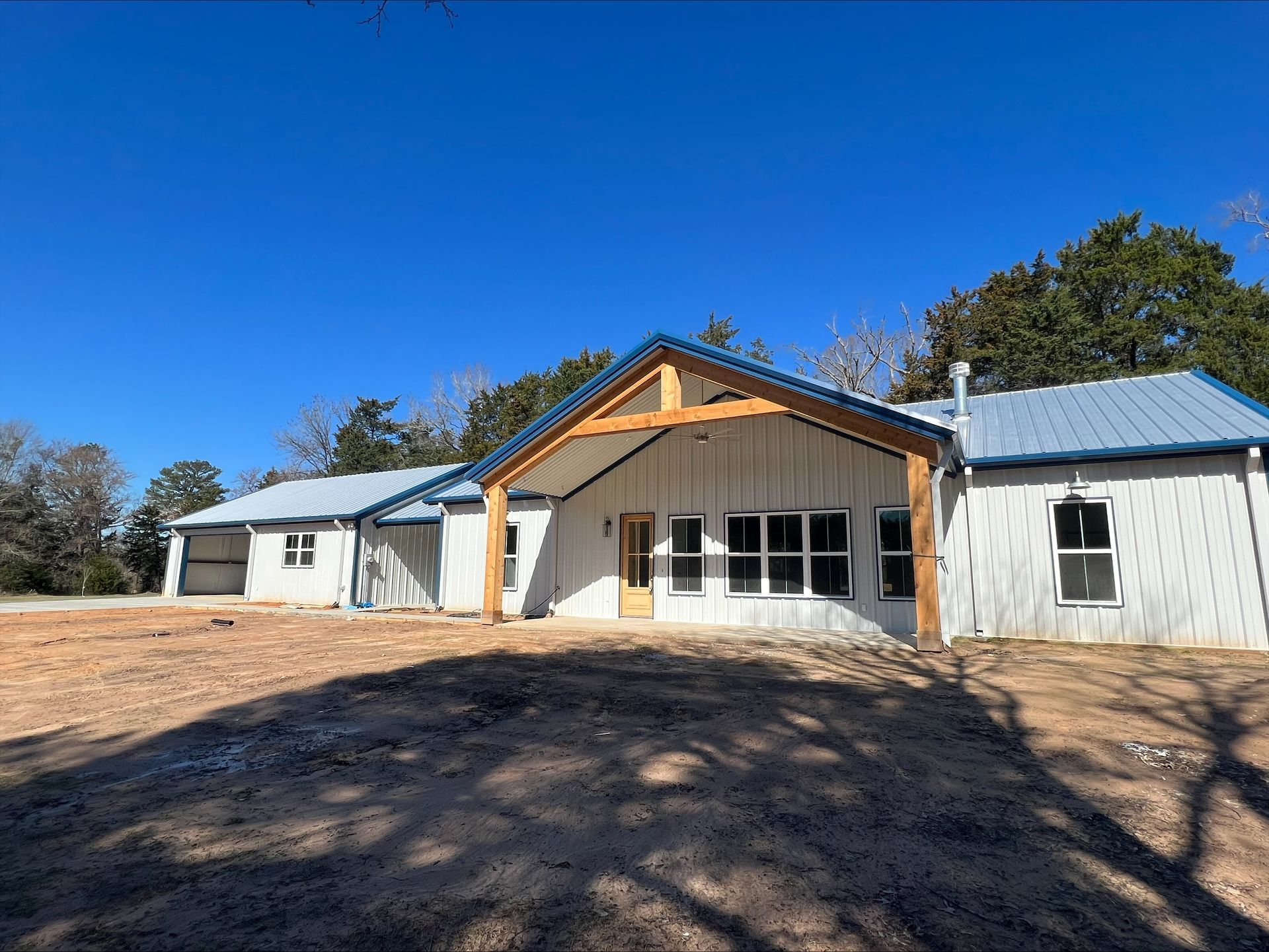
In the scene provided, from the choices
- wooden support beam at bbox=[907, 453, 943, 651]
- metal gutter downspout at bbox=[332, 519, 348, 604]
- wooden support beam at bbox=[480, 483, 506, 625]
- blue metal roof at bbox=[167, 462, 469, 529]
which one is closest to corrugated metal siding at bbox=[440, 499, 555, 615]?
blue metal roof at bbox=[167, 462, 469, 529]

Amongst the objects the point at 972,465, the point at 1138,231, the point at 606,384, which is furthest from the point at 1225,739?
the point at 1138,231

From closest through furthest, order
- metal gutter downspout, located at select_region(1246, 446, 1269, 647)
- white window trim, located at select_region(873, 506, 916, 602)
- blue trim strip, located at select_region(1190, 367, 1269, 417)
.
Answer: 1. metal gutter downspout, located at select_region(1246, 446, 1269, 647)
2. blue trim strip, located at select_region(1190, 367, 1269, 417)
3. white window trim, located at select_region(873, 506, 916, 602)

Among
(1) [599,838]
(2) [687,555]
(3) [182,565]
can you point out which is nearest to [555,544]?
(2) [687,555]

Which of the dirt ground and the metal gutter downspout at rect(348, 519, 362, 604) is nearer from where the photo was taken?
the dirt ground

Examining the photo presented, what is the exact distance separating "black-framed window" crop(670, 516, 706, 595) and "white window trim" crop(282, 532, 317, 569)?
11.5 meters

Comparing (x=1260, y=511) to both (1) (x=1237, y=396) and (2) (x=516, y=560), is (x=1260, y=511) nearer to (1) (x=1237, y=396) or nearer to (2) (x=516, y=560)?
(1) (x=1237, y=396)

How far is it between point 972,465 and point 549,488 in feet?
26.8

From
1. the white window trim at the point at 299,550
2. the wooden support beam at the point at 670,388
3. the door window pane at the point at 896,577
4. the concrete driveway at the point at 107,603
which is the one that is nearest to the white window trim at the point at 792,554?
the door window pane at the point at 896,577

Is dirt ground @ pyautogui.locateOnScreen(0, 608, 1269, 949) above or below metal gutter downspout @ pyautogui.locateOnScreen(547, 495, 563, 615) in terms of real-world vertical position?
below

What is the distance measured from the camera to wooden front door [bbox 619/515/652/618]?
44.8 ft

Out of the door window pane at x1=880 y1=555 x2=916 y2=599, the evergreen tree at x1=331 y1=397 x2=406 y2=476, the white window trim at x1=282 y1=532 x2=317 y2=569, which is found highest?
the evergreen tree at x1=331 y1=397 x2=406 y2=476

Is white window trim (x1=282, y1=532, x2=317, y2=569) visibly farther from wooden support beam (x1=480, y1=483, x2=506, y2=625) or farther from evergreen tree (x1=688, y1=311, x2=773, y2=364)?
evergreen tree (x1=688, y1=311, x2=773, y2=364)

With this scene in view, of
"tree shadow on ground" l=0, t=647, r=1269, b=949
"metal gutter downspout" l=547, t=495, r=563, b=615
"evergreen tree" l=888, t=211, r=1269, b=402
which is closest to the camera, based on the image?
"tree shadow on ground" l=0, t=647, r=1269, b=949

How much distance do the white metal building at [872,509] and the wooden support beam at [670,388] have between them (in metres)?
0.05
